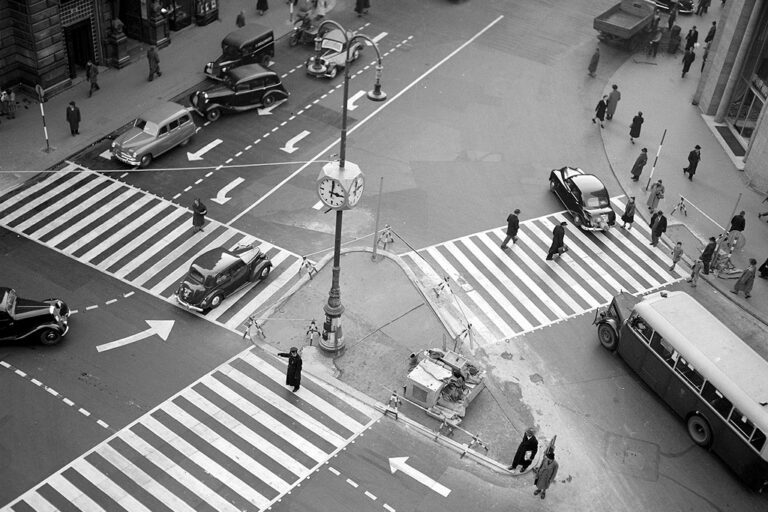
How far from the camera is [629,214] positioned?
134 feet

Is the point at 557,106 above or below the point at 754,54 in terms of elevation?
below

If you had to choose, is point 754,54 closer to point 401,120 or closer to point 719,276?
point 719,276

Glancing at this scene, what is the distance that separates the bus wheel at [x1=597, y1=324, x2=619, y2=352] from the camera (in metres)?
34.0

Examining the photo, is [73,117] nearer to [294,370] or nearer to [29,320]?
[29,320]

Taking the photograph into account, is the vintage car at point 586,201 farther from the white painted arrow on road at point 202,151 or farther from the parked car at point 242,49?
the parked car at point 242,49

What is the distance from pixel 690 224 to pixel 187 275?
73.7ft

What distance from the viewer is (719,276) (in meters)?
39.3

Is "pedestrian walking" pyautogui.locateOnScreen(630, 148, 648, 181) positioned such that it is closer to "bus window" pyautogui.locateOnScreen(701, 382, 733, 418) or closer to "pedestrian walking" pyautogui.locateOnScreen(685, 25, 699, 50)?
"pedestrian walking" pyautogui.locateOnScreen(685, 25, 699, 50)

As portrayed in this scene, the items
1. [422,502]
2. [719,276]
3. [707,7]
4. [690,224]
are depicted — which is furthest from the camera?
[707,7]

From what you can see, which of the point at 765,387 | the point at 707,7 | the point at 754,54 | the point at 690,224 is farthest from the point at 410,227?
the point at 707,7

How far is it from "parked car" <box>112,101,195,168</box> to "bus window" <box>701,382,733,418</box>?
83.5 ft

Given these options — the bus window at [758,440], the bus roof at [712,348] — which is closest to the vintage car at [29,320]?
the bus roof at [712,348]

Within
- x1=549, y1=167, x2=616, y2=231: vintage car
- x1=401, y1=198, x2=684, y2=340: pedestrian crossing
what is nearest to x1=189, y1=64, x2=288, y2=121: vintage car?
x1=401, y1=198, x2=684, y2=340: pedestrian crossing

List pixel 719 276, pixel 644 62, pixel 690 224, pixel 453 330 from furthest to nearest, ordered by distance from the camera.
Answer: pixel 644 62
pixel 690 224
pixel 719 276
pixel 453 330
